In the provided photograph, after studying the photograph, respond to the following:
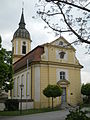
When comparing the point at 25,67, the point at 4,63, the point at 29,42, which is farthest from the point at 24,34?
the point at 4,63

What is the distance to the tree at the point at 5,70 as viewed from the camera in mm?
23916

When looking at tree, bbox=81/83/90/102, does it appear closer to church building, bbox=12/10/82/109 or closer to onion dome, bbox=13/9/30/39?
church building, bbox=12/10/82/109

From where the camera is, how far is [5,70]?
949 inches

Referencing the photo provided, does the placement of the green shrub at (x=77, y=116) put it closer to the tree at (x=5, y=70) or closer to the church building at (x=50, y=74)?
the tree at (x=5, y=70)

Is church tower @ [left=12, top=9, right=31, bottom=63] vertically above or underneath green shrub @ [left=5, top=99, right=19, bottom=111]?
above

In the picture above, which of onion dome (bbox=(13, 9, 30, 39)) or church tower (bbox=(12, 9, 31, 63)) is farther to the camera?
onion dome (bbox=(13, 9, 30, 39))

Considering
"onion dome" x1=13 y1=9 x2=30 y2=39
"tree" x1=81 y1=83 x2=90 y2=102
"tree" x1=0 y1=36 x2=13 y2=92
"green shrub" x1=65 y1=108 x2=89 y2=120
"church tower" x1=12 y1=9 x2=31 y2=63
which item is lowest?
"green shrub" x1=65 y1=108 x2=89 y2=120

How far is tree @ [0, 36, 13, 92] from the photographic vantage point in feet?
78.5

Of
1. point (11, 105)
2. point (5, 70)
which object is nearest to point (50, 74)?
point (11, 105)

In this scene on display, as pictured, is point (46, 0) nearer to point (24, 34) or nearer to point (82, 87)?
point (82, 87)

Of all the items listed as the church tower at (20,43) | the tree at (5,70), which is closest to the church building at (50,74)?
the tree at (5,70)

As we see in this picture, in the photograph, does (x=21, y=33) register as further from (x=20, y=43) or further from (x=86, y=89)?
(x=86, y=89)

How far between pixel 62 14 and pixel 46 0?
3.14ft

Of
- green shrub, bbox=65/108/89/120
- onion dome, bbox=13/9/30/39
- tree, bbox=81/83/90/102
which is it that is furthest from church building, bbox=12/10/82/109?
green shrub, bbox=65/108/89/120
